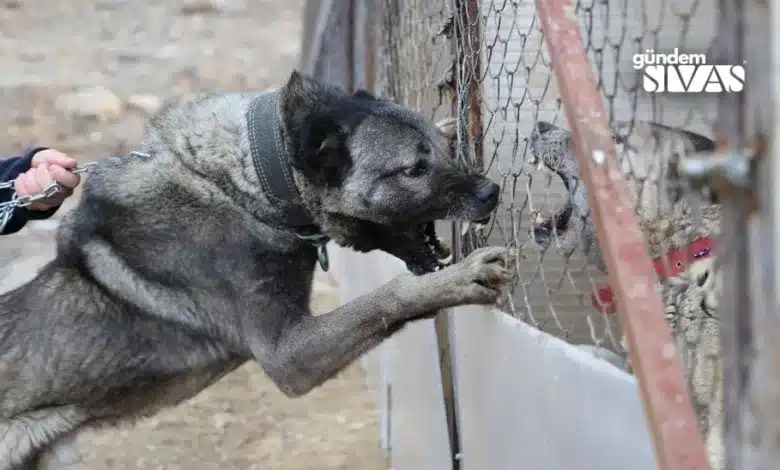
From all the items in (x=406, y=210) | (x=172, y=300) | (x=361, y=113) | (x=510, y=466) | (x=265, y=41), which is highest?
(x=361, y=113)

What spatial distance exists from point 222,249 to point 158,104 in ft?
35.3

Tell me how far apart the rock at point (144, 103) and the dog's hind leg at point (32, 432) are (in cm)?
996

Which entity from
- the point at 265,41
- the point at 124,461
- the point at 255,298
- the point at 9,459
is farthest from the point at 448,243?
the point at 265,41

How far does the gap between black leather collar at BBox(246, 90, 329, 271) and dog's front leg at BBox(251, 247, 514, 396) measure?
0.33 m

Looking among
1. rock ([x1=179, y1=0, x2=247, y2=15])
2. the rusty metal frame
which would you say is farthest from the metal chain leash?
rock ([x1=179, y1=0, x2=247, y2=15])

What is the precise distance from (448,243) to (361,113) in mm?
607

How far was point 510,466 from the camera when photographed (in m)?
2.14

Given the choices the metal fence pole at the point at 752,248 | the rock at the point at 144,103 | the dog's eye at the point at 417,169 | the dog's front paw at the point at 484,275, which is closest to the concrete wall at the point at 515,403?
the dog's front paw at the point at 484,275

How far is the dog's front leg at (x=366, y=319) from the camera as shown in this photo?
2.30 m

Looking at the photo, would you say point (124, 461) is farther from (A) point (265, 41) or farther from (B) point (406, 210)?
(A) point (265, 41)

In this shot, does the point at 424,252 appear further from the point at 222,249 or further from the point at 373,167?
the point at 222,249

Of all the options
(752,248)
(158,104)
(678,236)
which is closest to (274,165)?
(678,236)

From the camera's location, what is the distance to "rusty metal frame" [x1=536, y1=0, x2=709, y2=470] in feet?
3.07

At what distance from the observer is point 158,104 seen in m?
12.8
